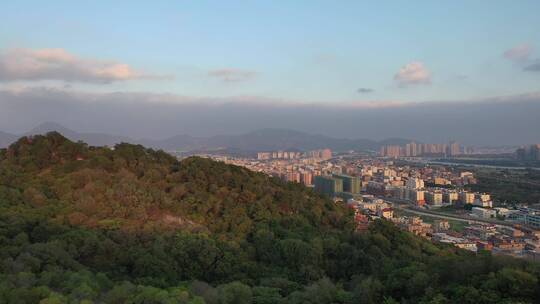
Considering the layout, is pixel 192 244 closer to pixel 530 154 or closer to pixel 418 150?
pixel 530 154

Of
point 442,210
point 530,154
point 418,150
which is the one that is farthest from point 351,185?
point 418,150

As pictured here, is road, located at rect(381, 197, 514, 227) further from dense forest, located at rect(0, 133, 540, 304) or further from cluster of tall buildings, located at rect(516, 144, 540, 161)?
cluster of tall buildings, located at rect(516, 144, 540, 161)

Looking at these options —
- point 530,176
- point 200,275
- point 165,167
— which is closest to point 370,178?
point 530,176

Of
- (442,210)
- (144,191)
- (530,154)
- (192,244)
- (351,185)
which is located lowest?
(442,210)

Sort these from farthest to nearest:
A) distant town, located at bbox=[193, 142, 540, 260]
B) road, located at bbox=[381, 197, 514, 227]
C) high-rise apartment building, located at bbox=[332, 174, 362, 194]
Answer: high-rise apartment building, located at bbox=[332, 174, 362, 194]
road, located at bbox=[381, 197, 514, 227]
distant town, located at bbox=[193, 142, 540, 260]

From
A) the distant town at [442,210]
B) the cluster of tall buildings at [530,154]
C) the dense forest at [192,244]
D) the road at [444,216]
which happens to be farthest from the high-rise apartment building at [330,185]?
the cluster of tall buildings at [530,154]

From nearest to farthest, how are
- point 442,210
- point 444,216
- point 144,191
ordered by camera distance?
point 144,191 → point 444,216 → point 442,210

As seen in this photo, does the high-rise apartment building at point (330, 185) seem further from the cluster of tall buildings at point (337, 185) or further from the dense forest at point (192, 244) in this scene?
the dense forest at point (192, 244)

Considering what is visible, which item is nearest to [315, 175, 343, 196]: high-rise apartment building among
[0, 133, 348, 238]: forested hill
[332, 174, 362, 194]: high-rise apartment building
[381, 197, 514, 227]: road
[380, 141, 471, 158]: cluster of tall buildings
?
[332, 174, 362, 194]: high-rise apartment building
